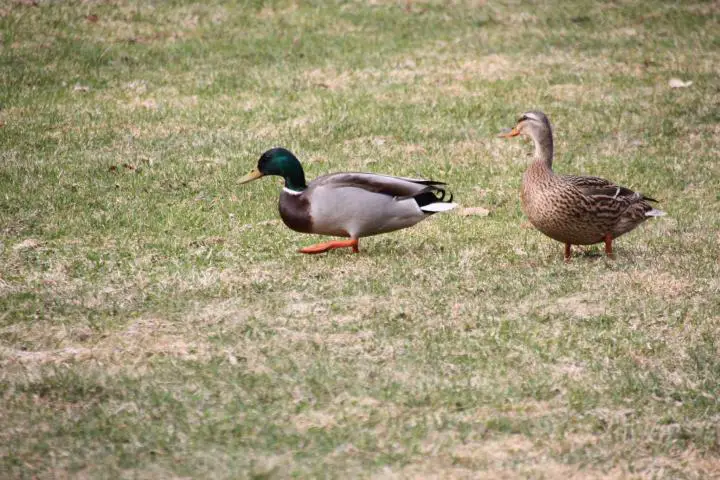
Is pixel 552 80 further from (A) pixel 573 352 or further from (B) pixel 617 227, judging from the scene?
(A) pixel 573 352

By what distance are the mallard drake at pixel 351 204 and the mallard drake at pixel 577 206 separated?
1.84 feet

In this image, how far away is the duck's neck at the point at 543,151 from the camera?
21.6 feet

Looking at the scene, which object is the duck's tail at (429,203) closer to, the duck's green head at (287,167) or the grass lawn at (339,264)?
the grass lawn at (339,264)

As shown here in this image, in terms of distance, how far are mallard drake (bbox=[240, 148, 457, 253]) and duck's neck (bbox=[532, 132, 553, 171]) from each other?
0.61 meters

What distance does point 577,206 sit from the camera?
20.6 feet

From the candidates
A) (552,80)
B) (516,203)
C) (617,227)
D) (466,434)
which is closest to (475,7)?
(552,80)

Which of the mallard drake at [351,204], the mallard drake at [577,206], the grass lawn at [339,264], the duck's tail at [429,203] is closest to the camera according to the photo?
the grass lawn at [339,264]

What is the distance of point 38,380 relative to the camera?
469cm

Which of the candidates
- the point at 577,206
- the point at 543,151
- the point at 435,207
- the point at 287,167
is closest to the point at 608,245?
the point at 577,206

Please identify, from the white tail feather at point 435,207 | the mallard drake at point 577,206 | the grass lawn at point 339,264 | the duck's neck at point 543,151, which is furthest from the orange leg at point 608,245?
the white tail feather at point 435,207

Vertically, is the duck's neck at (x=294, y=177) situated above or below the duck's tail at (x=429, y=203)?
above

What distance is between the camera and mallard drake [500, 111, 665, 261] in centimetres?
630

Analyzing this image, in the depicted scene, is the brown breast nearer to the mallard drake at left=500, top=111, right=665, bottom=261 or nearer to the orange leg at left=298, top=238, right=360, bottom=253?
the orange leg at left=298, top=238, right=360, bottom=253

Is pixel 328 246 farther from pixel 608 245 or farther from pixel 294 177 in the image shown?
pixel 608 245
